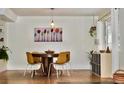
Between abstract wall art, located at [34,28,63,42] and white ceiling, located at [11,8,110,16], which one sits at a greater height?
white ceiling, located at [11,8,110,16]

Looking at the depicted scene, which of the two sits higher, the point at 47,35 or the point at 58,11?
the point at 58,11

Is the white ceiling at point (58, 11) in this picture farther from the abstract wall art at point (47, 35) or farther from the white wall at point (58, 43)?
the abstract wall art at point (47, 35)

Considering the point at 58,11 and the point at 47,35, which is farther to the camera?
the point at 47,35

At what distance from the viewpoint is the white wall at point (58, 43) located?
11172mm

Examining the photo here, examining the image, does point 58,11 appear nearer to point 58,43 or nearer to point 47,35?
point 47,35

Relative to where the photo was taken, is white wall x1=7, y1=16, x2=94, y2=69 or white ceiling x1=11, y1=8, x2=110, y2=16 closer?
white ceiling x1=11, y1=8, x2=110, y2=16

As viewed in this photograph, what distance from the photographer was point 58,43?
11.2 meters

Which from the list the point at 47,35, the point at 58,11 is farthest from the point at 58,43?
the point at 58,11

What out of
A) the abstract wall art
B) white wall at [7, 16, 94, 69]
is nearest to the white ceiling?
white wall at [7, 16, 94, 69]

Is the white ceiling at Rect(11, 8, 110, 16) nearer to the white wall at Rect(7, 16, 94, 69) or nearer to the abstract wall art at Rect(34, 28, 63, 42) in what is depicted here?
the white wall at Rect(7, 16, 94, 69)

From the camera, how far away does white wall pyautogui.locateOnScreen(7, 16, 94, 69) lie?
11.2 m

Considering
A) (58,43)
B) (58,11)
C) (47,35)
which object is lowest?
(58,43)
